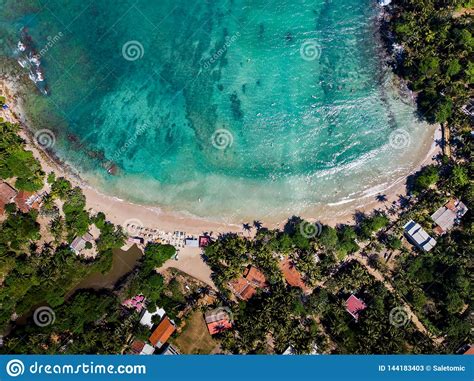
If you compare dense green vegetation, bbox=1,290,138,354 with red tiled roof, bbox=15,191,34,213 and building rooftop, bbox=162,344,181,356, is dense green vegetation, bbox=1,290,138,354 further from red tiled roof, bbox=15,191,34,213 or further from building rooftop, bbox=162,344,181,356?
red tiled roof, bbox=15,191,34,213

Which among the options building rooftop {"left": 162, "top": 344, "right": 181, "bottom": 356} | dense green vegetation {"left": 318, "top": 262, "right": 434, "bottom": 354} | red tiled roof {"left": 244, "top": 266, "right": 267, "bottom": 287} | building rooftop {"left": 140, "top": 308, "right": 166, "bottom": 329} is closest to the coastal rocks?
building rooftop {"left": 140, "top": 308, "right": 166, "bottom": 329}

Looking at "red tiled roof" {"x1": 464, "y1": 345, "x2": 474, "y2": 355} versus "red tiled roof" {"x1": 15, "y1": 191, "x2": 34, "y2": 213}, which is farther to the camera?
"red tiled roof" {"x1": 15, "y1": 191, "x2": 34, "y2": 213}

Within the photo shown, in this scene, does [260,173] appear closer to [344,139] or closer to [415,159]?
[344,139]

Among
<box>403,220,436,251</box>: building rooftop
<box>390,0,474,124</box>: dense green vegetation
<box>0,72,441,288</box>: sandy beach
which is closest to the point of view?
<box>403,220,436,251</box>: building rooftop

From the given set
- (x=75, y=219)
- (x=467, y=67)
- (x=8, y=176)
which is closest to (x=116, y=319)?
(x=75, y=219)

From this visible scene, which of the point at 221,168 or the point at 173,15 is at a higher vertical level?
the point at 173,15

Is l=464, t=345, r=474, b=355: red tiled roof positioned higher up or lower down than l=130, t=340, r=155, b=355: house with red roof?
lower down

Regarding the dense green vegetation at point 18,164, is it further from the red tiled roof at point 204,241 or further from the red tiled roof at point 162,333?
the red tiled roof at point 162,333
